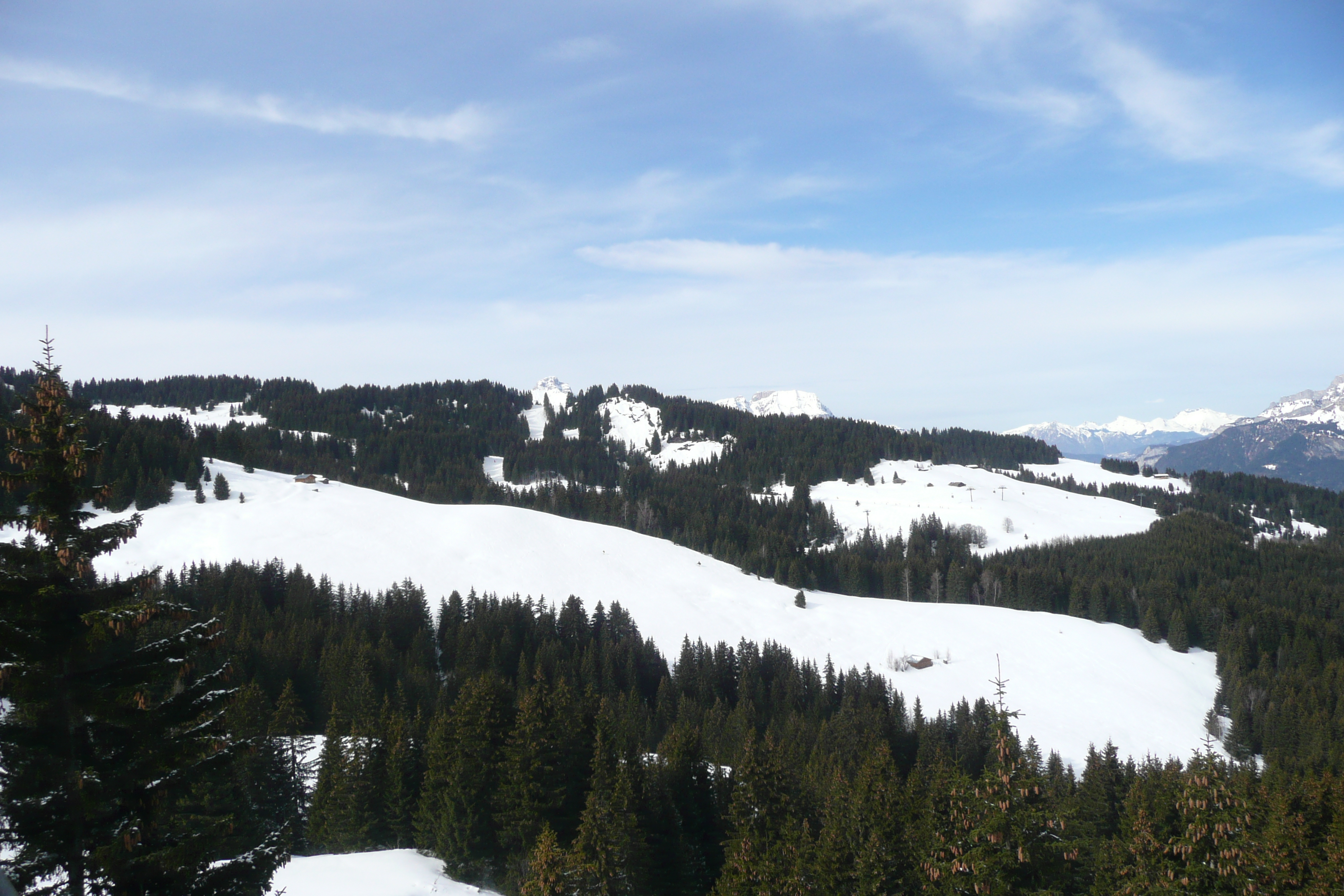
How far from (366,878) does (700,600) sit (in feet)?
315

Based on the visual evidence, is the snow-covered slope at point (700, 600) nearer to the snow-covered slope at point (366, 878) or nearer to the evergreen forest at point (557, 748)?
the evergreen forest at point (557, 748)

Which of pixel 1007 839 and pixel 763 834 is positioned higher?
pixel 1007 839

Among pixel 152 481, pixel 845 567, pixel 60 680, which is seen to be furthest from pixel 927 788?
pixel 152 481

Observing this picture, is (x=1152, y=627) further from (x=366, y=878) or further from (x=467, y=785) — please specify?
(x=366, y=878)

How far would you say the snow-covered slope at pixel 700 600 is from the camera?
96.5m

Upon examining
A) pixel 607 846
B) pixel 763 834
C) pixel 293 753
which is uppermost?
pixel 607 846

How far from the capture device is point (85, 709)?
41.0 feet

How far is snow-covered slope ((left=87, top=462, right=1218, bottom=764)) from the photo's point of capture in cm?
9650

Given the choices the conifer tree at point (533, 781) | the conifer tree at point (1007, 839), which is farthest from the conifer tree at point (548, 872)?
the conifer tree at point (1007, 839)

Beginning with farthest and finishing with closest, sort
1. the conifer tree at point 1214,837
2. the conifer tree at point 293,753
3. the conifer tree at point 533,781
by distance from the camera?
the conifer tree at point 293,753 < the conifer tree at point 533,781 < the conifer tree at point 1214,837

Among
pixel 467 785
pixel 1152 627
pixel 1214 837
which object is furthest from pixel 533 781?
pixel 1152 627

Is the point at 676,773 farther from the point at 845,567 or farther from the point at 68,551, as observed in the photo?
the point at 845,567

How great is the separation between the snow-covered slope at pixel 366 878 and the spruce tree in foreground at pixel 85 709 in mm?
15029

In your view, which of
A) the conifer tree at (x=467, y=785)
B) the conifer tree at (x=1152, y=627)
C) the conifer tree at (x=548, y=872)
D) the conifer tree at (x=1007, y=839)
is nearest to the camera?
the conifer tree at (x=1007, y=839)
